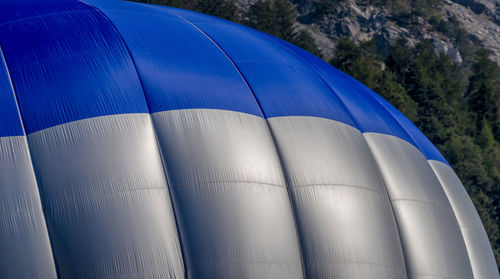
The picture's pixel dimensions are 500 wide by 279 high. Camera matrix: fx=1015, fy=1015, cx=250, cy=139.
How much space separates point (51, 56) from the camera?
1211cm

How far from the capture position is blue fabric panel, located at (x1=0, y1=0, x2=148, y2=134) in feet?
38.4

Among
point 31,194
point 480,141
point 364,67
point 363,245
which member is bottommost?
point 480,141

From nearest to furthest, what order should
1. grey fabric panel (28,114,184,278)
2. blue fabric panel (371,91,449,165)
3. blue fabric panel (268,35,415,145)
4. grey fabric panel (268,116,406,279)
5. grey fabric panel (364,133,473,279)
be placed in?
grey fabric panel (28,114,184,278)
grey fabric panel (268,116,406,279)
grey fabric panel (364,133,473,279)
blue fabric panel (268,35,415,145)
blue fabric panel (371,91,449,165)

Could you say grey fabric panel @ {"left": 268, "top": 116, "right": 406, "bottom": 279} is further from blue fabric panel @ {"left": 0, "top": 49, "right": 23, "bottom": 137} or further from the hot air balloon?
blue fabric panel @ {"left": 0, "top": 49, "right": 23, "bottom": 137}

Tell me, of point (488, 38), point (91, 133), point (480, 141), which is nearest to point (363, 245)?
point (91, 133)

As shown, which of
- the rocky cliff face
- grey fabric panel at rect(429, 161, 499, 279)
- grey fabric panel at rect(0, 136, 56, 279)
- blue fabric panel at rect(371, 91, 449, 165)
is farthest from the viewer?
the rocky cliff face

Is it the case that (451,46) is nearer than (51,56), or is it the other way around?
(51,56)

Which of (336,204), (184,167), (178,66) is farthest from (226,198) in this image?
(178,66)

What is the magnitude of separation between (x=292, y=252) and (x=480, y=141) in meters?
55.1

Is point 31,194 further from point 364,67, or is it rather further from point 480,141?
point 480,141

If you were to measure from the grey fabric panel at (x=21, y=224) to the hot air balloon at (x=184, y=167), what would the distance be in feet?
0.04

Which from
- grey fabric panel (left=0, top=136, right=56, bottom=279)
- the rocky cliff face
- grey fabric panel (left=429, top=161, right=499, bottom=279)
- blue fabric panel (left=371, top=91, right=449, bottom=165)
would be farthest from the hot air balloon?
the rocky cliff face

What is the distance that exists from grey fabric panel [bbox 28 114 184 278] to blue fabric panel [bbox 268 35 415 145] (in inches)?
125

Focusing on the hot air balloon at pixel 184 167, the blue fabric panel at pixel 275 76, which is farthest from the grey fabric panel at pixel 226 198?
the blue fabric panel at pixel 275 76
